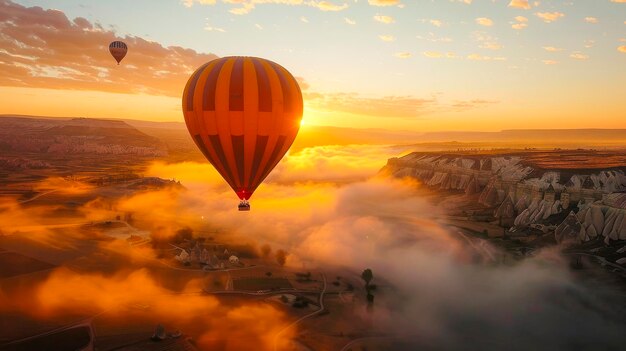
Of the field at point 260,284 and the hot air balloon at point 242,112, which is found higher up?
the hot air balloon at point 242,112

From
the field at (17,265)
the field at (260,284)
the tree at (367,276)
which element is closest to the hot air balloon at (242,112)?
the field at (260,284)

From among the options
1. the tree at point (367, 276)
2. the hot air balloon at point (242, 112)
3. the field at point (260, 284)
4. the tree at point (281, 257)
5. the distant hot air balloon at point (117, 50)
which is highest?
the distant hot air balloon at point (117, 50)

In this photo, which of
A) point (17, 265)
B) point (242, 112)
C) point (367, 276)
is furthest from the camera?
point (17, 265)

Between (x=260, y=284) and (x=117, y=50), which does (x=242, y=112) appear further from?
(x=117, y=50)

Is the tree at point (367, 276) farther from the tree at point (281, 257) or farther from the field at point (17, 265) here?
the field at point (17, 265)

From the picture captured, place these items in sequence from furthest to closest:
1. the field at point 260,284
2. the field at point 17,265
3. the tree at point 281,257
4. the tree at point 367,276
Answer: the tree at point 281,257
the field at point 17,265
the tree at point 367,276
the field at point 260,284

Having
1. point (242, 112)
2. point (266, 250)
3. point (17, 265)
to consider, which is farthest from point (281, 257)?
point (242, 112)

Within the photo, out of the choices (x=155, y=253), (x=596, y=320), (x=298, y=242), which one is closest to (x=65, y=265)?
(x=155, y=253)
